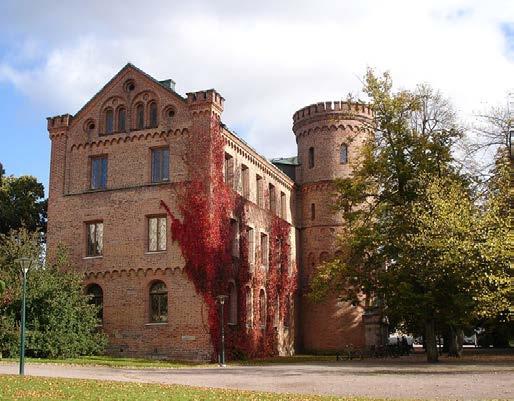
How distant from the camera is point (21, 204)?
41.4m

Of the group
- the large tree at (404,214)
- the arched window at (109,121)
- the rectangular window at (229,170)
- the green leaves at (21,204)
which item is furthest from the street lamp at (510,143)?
the green leaves at (21,204)

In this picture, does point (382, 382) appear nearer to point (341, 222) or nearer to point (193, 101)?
point (193, 101)

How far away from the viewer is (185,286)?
1240 inches

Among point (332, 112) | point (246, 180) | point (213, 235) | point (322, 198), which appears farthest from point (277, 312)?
point (332, 112)

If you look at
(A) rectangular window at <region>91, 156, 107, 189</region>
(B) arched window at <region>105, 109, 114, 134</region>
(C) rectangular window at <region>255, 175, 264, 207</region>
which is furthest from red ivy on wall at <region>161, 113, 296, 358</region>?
(B) arched window at <region>105, 109, 114, 134</region>

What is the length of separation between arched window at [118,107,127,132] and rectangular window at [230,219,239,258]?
7284mm

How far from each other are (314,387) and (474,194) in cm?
1564

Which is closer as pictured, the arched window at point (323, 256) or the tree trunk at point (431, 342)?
the tree trunk at point (431, 342)

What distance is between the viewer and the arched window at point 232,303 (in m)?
34.1

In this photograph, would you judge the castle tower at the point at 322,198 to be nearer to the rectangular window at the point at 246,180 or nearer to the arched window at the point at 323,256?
the arched window at the point at 323,256

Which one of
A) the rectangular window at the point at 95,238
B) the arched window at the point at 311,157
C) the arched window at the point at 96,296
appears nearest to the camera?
the arched window at the point at 96,296

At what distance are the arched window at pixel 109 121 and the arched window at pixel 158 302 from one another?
27.7 feet

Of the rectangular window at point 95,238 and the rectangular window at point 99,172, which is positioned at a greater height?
the rectangular window at point 99,172

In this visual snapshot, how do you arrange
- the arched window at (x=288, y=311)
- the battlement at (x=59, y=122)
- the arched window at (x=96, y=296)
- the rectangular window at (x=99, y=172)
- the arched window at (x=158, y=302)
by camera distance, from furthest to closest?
1. the arched window at (x=288, y=311)
2. the battlement at (x=59, y=122)
3. the rectangular window at (x=99, y=172)
4. the arched window at (x=96, y=296)
5. the arched window at (x=158, y=302)
